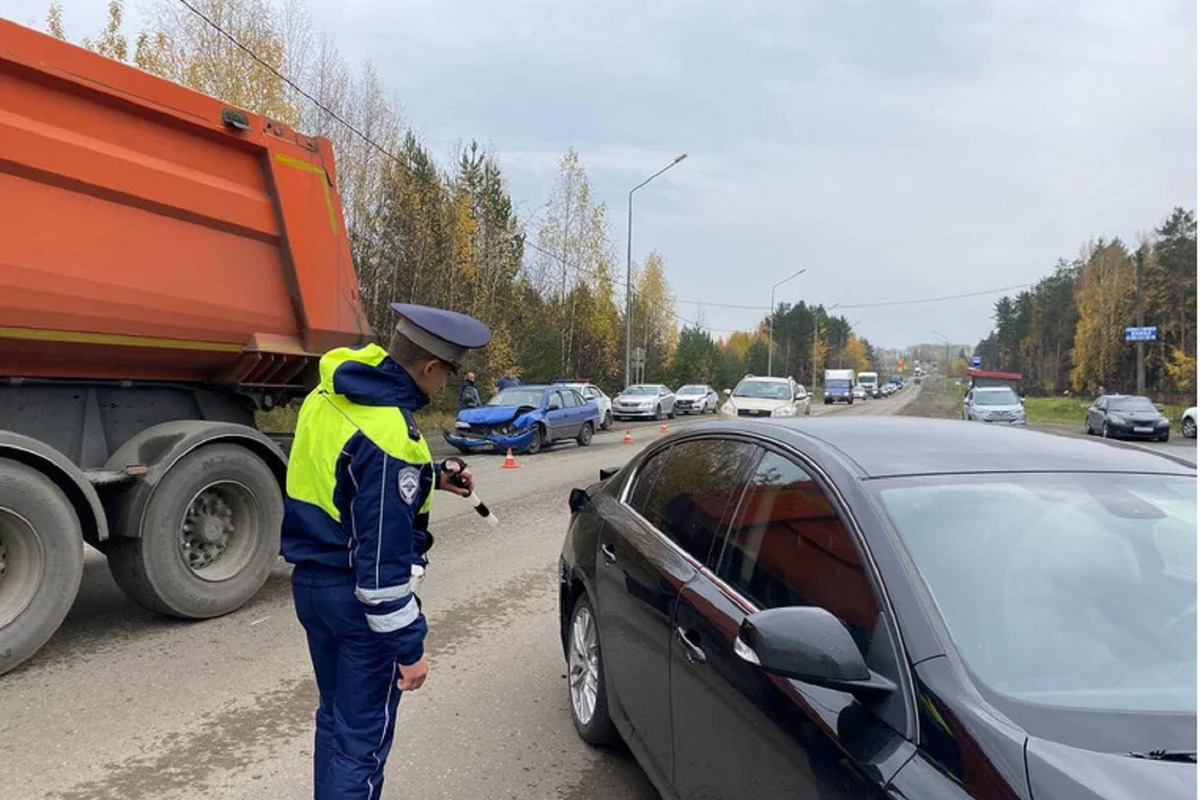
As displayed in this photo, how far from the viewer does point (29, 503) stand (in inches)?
171

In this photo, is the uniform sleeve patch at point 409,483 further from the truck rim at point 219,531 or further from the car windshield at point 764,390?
the car windshield at point 764,390

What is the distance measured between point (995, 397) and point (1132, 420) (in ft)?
13.2

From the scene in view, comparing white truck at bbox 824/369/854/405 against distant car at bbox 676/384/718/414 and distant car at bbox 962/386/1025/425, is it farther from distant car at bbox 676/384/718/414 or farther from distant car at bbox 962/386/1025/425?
distant car at bbox 962/386/1025/425

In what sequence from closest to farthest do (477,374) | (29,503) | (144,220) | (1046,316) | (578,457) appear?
(29,503), (144,220), (578,457), (477,374), (1046,316)

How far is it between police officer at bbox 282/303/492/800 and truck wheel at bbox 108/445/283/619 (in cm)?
288

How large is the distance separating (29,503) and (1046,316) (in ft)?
326

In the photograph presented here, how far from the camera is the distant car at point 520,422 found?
674 inches

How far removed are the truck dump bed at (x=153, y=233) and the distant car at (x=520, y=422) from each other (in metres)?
9.98

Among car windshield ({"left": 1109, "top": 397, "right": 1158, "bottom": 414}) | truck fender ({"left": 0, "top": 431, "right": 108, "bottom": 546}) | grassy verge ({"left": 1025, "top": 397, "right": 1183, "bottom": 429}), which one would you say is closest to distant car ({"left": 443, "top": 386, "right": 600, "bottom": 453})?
truck fender ({"left": 0, "top": 431, "right": 108, "bottom": 546})

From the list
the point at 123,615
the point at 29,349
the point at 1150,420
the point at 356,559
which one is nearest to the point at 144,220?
the point at 29,349

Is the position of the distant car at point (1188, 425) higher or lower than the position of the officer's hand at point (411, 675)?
lower

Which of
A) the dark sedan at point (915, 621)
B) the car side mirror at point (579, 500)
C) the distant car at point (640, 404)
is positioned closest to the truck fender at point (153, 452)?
the car side mirror at point (579, 500)

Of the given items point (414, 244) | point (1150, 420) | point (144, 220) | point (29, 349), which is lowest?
point (1150, 420)

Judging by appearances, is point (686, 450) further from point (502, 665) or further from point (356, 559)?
point (502, 665)
